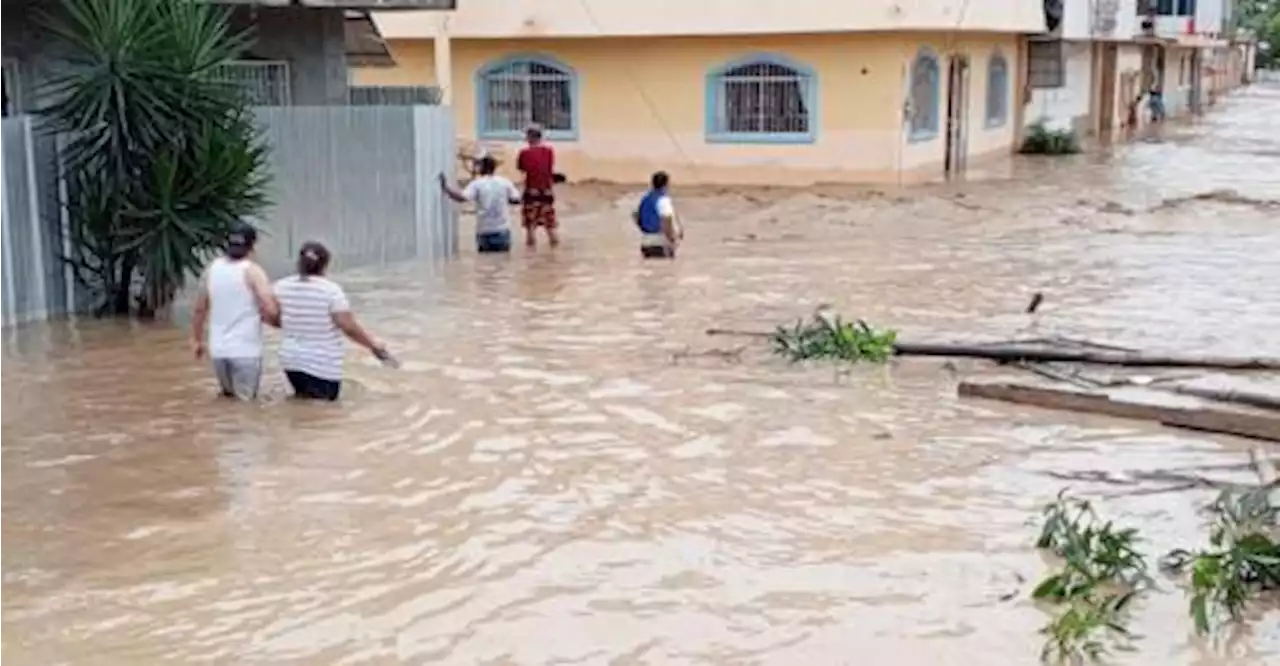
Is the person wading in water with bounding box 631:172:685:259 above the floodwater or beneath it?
above

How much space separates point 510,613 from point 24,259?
8076 millimetres

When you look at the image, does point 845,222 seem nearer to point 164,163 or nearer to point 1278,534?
point 164,163

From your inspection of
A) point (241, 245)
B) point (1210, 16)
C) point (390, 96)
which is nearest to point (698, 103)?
point (390, 96)

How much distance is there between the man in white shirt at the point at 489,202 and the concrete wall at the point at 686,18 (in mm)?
9785

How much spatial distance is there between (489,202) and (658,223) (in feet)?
6.43

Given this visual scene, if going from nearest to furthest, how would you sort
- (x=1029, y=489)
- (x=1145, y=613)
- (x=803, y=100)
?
(x=1145, y=613), (x=1029, y=489), (x=803, y=100)

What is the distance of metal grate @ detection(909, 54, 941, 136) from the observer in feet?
93.9

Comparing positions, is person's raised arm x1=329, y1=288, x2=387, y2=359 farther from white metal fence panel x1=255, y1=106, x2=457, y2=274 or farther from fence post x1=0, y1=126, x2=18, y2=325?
white metal fence panel x1=255, y1=106, x2=457, y2=274

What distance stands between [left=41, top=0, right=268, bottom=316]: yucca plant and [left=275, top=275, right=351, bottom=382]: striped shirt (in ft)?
9.80

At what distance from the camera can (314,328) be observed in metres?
10.4

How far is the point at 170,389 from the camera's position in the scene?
1120 cm

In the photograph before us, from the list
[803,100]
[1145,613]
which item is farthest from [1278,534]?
[803,100]

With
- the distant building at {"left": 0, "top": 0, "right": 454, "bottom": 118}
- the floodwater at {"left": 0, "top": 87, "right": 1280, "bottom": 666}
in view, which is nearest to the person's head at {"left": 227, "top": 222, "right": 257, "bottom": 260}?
the floodwater at {"left": 0, "top": 87, "right": 1280, "bottom": 666}

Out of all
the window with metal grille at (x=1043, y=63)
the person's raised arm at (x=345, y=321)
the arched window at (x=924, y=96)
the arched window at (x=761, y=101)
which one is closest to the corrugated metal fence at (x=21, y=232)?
the person's raised arm at (x=345, y=321)
